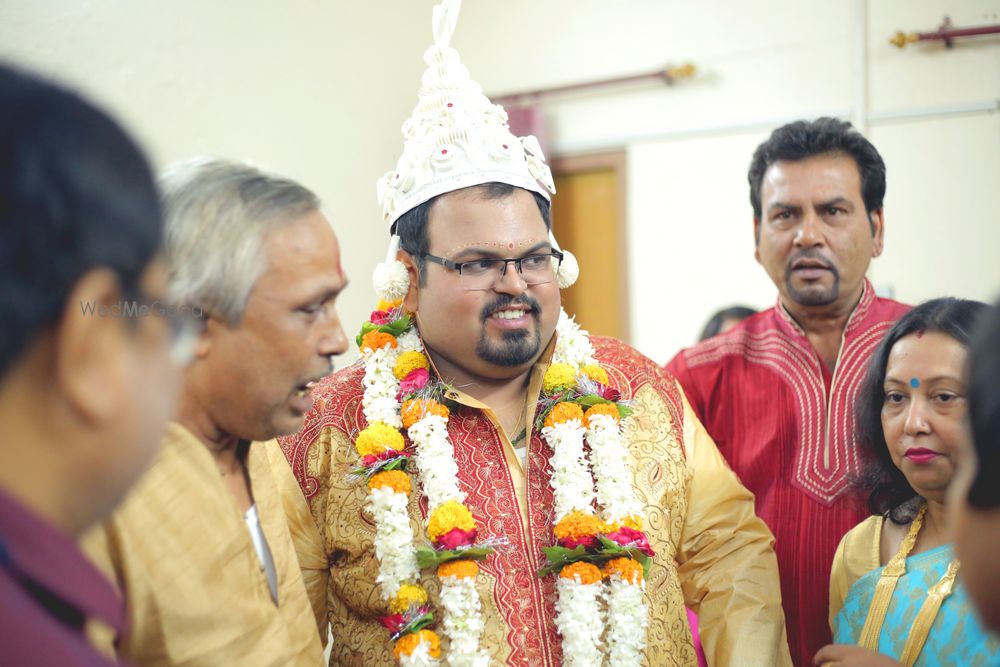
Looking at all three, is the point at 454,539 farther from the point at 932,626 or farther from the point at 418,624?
the point at 932,626

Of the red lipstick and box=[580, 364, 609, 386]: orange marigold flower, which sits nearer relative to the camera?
the red lipstick

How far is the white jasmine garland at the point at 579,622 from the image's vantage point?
2.09 meters

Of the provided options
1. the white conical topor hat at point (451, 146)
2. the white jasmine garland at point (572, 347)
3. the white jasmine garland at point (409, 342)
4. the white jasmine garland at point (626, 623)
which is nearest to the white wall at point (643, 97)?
the white conical topor hat at point (451, 146)

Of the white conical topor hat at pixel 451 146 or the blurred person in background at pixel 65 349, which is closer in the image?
the blurred person in background at pixel 65 349

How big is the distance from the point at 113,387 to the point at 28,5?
3.72 m

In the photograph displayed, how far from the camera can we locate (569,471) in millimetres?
2281

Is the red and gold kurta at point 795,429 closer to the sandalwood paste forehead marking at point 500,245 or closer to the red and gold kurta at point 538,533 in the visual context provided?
the red and gold kurta at point 538,533

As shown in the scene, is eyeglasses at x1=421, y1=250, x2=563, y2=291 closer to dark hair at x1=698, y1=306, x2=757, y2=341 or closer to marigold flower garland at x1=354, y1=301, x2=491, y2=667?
marigold flower garland at x1=354, y1=301, x2=491, y2=667

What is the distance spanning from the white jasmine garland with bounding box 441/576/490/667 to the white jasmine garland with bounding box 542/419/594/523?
0.29 meters

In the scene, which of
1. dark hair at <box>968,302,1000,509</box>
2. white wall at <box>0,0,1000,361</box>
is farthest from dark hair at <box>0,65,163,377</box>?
white wall at <box>0,0,1000,361</box>

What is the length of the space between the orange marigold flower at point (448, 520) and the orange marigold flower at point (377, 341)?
0.55 m

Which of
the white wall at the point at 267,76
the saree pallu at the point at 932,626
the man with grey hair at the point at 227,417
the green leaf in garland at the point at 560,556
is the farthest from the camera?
the white wall at the point at 267,76

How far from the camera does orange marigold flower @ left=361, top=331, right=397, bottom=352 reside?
2.54 m

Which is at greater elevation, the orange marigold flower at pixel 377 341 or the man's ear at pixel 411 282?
the man's ear at pixel 411 282
